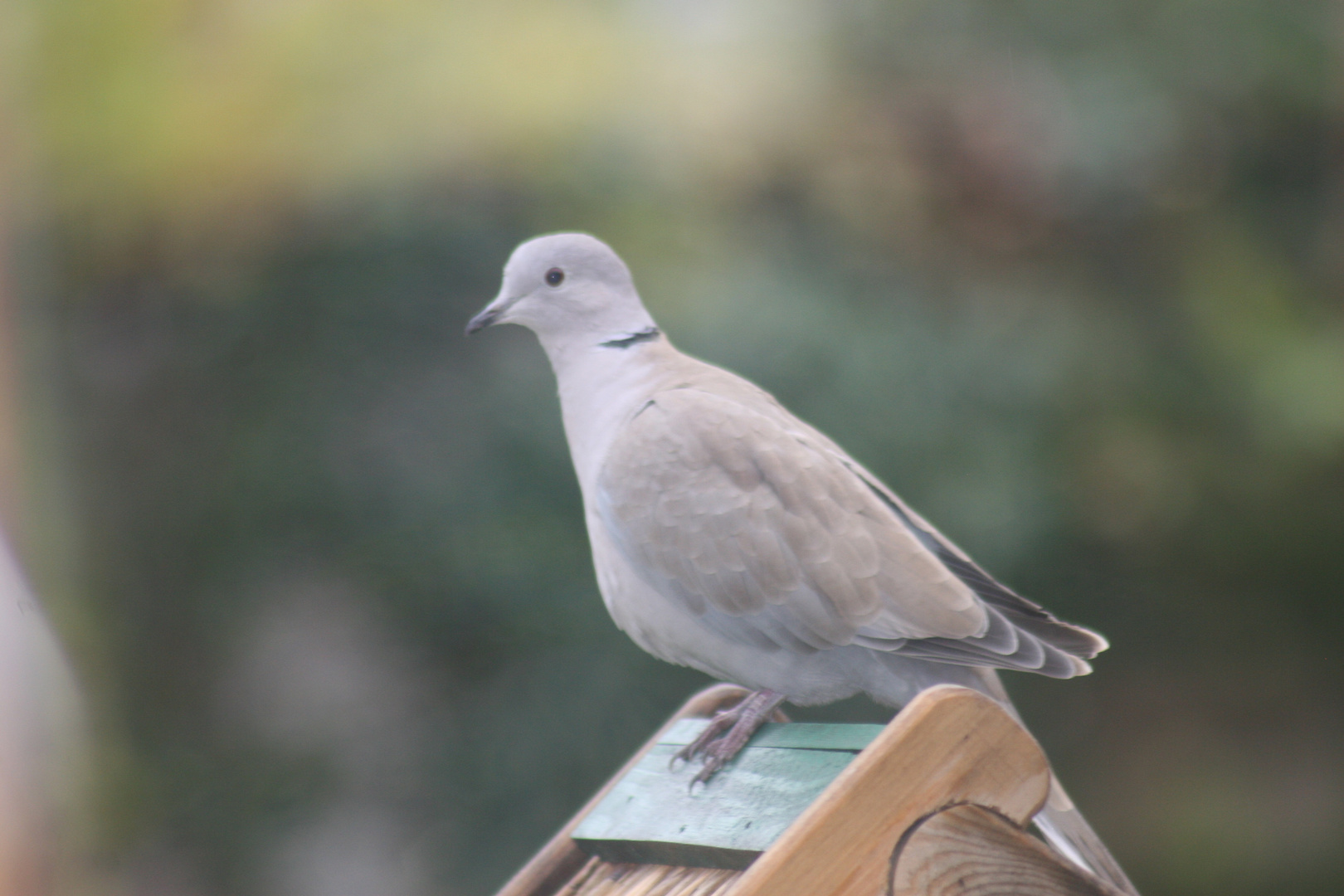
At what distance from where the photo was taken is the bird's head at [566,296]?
7.30ft

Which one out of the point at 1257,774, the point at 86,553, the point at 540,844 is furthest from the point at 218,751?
the point at 1257,774

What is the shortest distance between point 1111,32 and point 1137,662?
2.37m

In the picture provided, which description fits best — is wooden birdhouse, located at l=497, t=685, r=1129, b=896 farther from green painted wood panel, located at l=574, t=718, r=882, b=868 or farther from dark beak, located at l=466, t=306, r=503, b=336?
dark beak, located at l=466, t=306, r=503, b=336

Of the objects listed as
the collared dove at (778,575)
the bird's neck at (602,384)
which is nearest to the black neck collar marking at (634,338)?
the bird's neck at (602,384)

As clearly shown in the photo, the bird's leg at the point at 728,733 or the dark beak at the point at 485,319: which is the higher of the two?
the dark beak at the point at 485,319

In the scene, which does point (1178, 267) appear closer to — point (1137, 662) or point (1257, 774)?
point (1137, 662)

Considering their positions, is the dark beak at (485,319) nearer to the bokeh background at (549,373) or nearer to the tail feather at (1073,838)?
the tail feather at (1073,838)

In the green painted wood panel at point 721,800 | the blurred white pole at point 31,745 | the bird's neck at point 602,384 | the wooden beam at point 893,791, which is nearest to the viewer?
the wooden beam at point 893,791

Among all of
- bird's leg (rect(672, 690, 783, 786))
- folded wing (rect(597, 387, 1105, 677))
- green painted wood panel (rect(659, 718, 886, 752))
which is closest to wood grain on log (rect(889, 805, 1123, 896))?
green painted wood panel (rect(659, 718, 886, 752))

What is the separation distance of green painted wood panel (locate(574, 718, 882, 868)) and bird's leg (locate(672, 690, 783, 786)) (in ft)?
0.04

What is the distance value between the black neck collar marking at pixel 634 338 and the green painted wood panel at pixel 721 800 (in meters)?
0.70

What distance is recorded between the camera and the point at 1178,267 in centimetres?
454

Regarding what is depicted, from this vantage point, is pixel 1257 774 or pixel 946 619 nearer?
pixel 946 619

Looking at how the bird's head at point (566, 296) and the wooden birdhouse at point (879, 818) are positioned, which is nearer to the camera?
the wooden birdhouse at point (879, 818)
